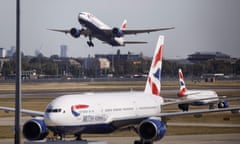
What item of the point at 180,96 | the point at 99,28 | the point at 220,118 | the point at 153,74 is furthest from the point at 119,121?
the point at 99,28

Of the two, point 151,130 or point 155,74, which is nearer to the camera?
point 151,130

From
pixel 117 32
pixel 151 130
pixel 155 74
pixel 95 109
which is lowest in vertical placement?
pixel 151 130

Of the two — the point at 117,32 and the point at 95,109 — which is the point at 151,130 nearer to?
the point at 95,109

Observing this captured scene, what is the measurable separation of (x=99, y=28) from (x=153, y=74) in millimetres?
72744

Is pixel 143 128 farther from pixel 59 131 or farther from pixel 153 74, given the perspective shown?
pixel 153 74

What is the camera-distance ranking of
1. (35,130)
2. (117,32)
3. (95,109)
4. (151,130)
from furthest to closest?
(117,32)
(151,130)
(95,109)
(35,130)

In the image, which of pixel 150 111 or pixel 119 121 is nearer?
pixel 119 121

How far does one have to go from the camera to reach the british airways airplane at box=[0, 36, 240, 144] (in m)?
44.4

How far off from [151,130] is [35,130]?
7.33 metres

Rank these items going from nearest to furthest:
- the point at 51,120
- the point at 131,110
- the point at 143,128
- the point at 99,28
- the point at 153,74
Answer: the point at 51,120
the point at 143,128
the point at 131,110
the point at 153,74
the point at 99,28

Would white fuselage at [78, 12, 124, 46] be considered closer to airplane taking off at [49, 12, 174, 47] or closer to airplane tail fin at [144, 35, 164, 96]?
airplane taking off at [49, 12, 174, 47]

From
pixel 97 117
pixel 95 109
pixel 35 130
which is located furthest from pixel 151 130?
pixel 35 130

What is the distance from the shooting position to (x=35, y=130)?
4609 centimetres

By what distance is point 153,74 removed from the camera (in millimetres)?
A: 57188
